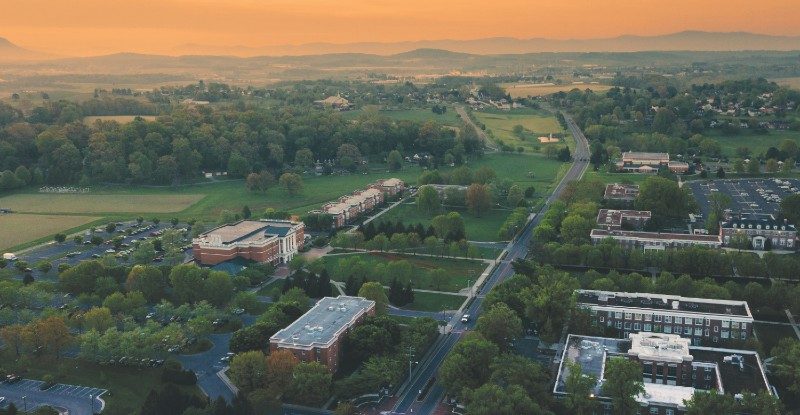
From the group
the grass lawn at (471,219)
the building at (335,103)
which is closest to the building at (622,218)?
the grass lawn at (471,219)

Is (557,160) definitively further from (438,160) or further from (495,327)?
(495,327)

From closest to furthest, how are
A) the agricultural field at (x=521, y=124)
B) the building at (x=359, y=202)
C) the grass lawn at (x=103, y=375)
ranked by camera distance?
the grass lawn at (x=103, y=375) → the building at (x=359, y=202) → the agricultural field at (x=521, y=124)

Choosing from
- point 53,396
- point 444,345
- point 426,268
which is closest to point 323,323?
point 444,345

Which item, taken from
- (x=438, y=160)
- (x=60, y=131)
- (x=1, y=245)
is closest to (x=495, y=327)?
(x=1, y=245)

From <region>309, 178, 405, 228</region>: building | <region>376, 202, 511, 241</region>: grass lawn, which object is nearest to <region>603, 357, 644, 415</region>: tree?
<region>376, 202, 511, 241</region>: grass lawn

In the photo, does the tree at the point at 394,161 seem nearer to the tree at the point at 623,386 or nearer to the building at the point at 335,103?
the building at the point at 335,103
